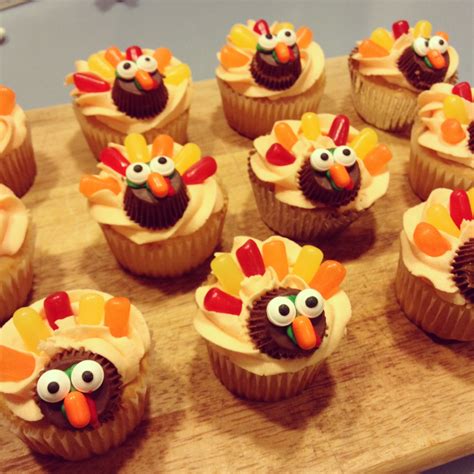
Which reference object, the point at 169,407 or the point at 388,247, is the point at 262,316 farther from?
the point at 388,247

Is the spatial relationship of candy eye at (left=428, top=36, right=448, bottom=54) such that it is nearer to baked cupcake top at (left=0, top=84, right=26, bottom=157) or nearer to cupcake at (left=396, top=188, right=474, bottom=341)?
cupcake at (left=396, top=188, right=474, bottom=341)

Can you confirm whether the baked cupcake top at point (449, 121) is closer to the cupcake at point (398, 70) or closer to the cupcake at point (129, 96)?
the cupcake at point (398, 70)

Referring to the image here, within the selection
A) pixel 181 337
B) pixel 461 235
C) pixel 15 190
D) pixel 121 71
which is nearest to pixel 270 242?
pixel 181 337

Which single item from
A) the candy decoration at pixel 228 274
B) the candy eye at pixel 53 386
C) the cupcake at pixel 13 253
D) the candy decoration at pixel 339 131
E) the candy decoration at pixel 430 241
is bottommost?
the cupcake at pixel 13 253

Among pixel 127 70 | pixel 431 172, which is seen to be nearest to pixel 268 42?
pixel 127 70

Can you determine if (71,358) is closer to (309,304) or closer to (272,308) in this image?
(272,308)

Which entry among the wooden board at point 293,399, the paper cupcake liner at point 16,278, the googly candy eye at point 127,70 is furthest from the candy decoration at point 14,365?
the googly candy eye at point 127,70
